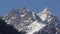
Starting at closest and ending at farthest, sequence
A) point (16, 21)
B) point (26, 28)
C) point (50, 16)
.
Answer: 1. point (26, 28)
2. point (16, 21)
3. point (50, 16)

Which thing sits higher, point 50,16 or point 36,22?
point 50,16

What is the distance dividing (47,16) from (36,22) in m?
3.53

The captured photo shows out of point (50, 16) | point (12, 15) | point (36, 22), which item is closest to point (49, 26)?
point (36, 22)

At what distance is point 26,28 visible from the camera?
24.3 metres

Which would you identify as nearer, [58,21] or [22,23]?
[22,23]

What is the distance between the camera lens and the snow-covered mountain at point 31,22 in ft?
78.6

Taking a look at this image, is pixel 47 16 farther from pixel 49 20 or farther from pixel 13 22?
pixel 13 22

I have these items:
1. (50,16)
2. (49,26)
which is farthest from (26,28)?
(50,16)

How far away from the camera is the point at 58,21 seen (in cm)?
2873

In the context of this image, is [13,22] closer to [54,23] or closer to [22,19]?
[22,19]

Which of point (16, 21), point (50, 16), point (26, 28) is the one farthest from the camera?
point (50, 16)

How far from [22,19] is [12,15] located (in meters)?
1.87

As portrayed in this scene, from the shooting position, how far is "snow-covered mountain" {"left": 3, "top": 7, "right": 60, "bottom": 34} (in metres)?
24.0

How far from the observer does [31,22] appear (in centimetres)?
2528
